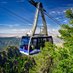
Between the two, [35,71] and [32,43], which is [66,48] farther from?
[35,71]

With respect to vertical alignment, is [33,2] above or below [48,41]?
above

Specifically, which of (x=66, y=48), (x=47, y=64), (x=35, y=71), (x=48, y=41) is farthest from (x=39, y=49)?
(x=35, y=71)

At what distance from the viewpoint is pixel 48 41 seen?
34094 millimetres

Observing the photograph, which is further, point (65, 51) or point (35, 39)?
point (35, 39)

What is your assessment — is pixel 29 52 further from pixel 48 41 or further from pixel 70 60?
pixel 70 60

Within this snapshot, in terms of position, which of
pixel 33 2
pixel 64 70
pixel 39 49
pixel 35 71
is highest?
pixel 33 2

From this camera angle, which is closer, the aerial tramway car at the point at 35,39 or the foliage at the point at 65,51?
the foliage at the point at 65,51

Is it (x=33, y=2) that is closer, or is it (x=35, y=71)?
(x=33, y=2)

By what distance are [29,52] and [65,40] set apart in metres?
4.29

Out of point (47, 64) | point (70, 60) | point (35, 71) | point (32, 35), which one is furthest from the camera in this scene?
point (35, 71)

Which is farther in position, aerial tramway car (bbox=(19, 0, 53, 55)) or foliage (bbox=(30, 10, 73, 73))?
aerial tramway car (bbox=(19, 0, 53, 55))

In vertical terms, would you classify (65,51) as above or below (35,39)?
below

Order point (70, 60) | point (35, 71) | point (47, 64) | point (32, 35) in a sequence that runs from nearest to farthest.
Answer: point (70, 60), point (32, 35), point (47, 64), point (35, 71)

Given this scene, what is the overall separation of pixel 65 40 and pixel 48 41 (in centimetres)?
198
